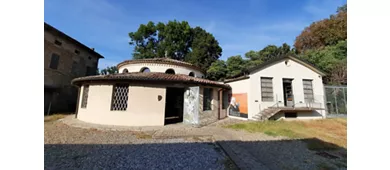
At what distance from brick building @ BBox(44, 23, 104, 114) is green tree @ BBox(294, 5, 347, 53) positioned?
32.1 metres

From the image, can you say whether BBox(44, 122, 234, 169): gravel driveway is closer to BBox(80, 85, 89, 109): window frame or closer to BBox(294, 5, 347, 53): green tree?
BBox(80, 85, 89, 109): window frame

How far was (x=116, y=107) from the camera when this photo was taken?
29.1ft

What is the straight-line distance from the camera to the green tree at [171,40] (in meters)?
29.7

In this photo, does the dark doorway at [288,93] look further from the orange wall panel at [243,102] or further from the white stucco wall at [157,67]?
the white stucco wall at [157,67]

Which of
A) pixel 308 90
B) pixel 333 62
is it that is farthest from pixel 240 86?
pixel 333 62

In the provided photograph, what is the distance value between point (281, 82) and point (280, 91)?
0.78 meters

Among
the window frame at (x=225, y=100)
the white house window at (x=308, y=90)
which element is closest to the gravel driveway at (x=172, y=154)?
the window frame at (x=225, y=100)

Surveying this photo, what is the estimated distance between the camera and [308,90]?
12.6 meters

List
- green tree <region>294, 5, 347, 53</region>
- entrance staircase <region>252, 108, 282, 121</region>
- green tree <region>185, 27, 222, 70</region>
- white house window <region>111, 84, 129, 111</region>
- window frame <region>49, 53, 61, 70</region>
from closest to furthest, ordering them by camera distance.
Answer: white house window <region>111, 84, 129, 111</region>, entrance staircase <region>252, 108, 282, 121</region>, window frame <region>49, 53, 61, 70</region>, green tree <region>294, 5, 347, 53</region>, green tree <region>185, 27, 222, 70</region>

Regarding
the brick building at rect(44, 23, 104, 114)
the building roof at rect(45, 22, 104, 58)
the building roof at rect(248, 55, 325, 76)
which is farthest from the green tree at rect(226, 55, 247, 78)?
the brick building at rect(44, 23, 104, 114)

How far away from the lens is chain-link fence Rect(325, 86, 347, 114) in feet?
41.7

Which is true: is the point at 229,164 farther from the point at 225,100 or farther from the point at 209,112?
the point at 225,100
